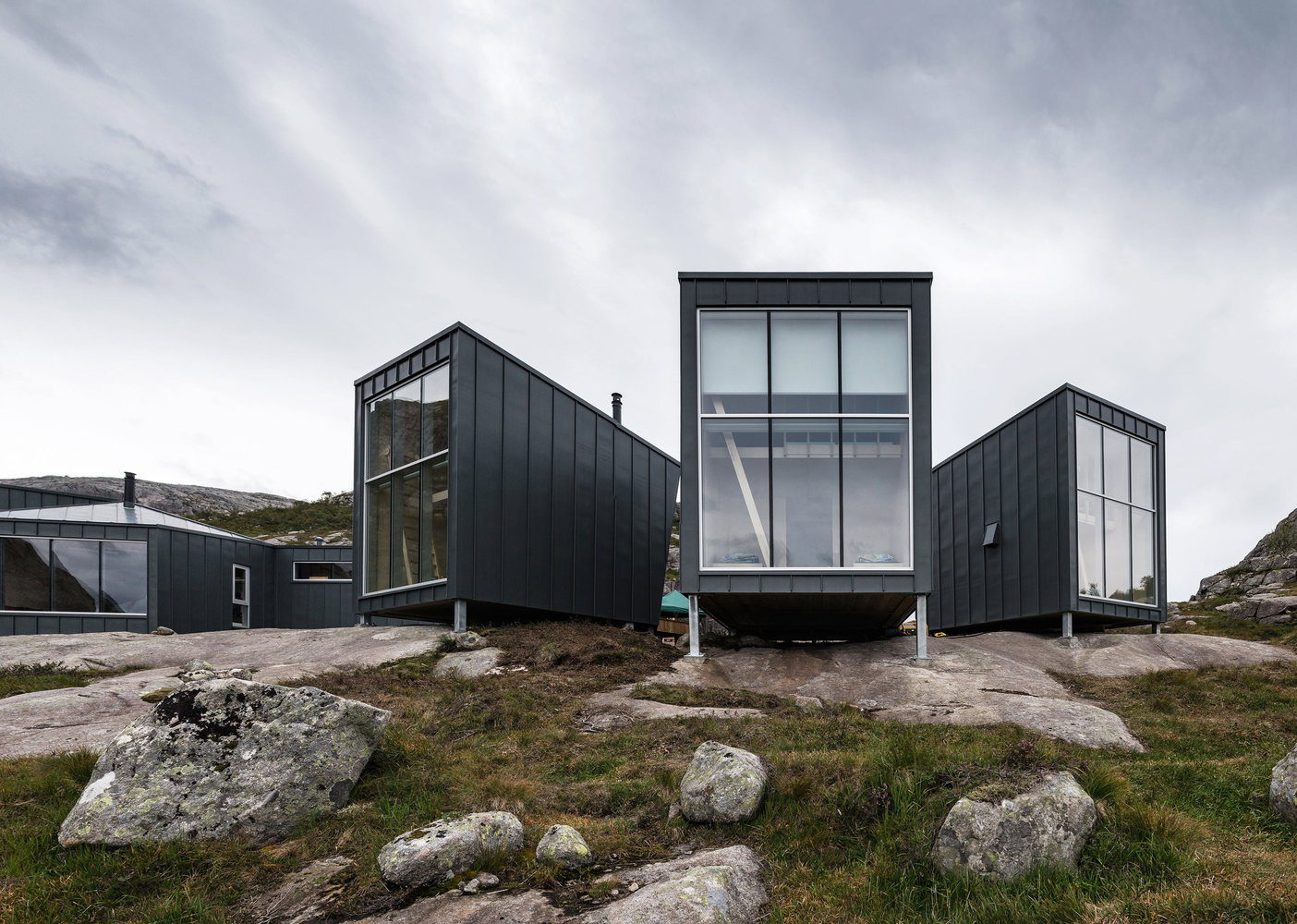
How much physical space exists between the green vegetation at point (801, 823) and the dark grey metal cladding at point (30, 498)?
30.5 m

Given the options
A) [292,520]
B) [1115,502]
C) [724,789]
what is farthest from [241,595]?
[292,520]

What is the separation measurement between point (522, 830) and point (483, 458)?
12.7m

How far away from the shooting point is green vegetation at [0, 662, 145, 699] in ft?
42.7

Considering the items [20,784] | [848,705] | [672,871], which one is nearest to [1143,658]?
[848,705]

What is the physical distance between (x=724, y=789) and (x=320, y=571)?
95.2 feet

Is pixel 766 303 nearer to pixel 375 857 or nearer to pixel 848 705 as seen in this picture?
pixel 848 705

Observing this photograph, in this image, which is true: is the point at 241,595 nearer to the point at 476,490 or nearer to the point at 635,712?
the point at 476,490

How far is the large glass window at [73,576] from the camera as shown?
80.1 ft

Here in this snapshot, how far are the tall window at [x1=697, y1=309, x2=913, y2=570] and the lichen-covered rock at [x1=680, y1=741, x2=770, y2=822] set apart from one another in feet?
30.7

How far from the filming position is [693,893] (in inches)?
206

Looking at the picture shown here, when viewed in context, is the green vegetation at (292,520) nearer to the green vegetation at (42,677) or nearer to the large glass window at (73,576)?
the large glass window at (73,576)

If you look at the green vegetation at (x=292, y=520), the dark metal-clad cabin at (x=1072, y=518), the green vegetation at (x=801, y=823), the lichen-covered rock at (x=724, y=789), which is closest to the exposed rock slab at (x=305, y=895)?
the green vegetation at (x=801, y=823)

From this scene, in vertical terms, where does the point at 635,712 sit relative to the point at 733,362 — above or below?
below

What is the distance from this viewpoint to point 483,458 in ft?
60.2
